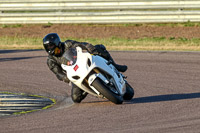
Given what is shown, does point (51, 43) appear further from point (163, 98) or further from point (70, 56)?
point (163, 98)

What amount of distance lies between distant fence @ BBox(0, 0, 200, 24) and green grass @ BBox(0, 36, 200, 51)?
1.19 metres

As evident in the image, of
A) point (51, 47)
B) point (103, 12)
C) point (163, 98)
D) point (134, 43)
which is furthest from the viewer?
point (103, 12)

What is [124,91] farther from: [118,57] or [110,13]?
[110,13]

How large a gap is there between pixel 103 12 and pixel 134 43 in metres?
2.62

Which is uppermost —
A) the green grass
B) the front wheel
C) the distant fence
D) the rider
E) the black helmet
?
the black helmet

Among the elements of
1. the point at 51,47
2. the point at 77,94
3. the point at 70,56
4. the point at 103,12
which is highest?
the point at 51,47

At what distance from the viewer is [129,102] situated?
917 cm

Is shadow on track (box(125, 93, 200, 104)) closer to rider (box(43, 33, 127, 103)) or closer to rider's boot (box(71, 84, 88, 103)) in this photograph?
rider's boot (box(71, 84, 88, 103))

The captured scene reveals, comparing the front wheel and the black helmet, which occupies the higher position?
the black helmet

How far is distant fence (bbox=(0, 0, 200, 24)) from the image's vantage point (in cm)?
1936

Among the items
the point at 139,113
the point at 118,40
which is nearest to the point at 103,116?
the point at 139,113

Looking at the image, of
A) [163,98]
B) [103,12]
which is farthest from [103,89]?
[103,12]

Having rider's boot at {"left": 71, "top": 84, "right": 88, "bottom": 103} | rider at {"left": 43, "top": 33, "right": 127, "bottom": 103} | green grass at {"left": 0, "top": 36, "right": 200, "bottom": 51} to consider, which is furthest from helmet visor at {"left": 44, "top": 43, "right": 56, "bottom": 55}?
green grass at {"left": 0, "top": 36, "right": 200, "bottom": 51}

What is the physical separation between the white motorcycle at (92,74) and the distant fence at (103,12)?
36.6 ft
